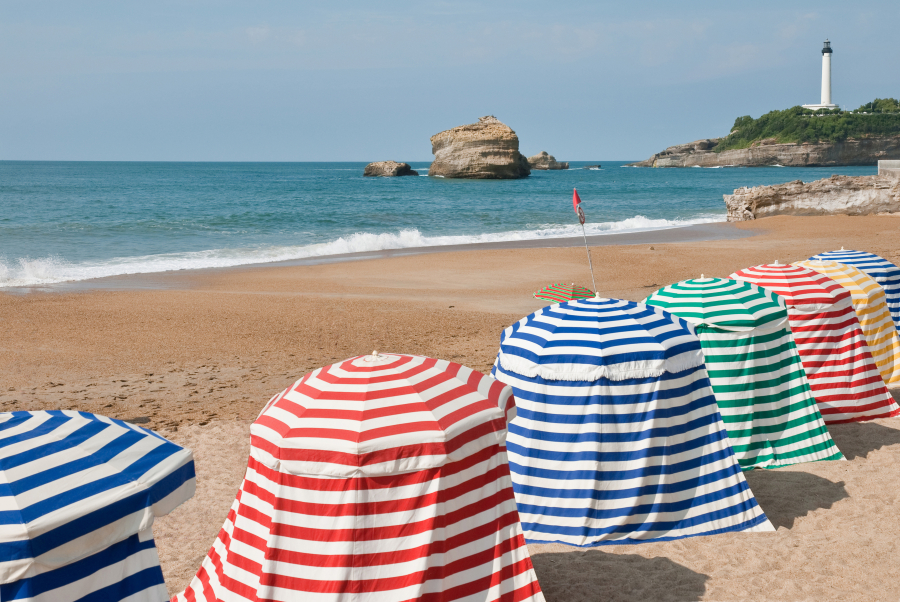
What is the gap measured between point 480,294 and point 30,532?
12.3 metres

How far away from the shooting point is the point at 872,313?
7680mm

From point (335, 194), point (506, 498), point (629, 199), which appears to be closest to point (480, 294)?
point (506, 498)

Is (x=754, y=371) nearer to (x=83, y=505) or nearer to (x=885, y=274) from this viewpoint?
(x=885, y=274)

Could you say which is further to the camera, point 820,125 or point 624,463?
point 820,125

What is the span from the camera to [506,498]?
3830 mm

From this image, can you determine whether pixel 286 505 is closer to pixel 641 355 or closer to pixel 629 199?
pixel 641 355

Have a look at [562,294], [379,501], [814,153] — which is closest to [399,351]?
[562,294]

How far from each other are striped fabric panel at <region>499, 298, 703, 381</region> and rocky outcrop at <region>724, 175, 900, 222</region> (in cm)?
2405

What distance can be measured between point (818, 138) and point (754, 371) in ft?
380

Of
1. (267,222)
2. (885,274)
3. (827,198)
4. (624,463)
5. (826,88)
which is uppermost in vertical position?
(826,88)

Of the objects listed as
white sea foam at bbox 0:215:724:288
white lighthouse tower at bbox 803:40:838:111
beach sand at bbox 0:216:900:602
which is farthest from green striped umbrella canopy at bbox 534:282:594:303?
white lighthouse tower at bbox 803:40:838:111

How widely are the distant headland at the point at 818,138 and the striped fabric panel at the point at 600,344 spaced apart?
117 metres

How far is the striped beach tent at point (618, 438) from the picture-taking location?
16.1 feet

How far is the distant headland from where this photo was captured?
354 ft
